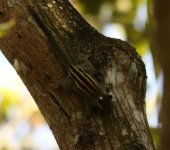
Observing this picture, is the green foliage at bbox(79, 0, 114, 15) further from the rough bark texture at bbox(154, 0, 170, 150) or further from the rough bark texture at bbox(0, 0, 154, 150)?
the rough bark texture at bbox(154, 0, 170, 150)

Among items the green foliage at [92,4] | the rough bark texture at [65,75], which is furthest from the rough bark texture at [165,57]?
the green foliage at [92,4]

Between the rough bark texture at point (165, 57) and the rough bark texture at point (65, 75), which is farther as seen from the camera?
the rough bark texture at point (65, 75)

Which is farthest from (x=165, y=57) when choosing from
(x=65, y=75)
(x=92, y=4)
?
(x=92, y=4)

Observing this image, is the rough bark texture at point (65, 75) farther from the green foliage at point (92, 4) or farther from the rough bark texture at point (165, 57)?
the rough bark texture at point (165, 57)

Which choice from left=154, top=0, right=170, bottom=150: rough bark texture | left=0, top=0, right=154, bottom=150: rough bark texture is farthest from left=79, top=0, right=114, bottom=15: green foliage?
left=154, top=0, right=170, bottom=150: rough bark texture

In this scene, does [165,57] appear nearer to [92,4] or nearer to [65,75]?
[65,75]

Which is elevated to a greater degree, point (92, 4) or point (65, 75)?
point (92, 4)

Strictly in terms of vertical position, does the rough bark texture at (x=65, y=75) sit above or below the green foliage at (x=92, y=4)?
below

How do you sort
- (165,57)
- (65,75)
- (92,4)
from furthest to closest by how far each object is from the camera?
(92,4) → (65,75) → (165,57)
